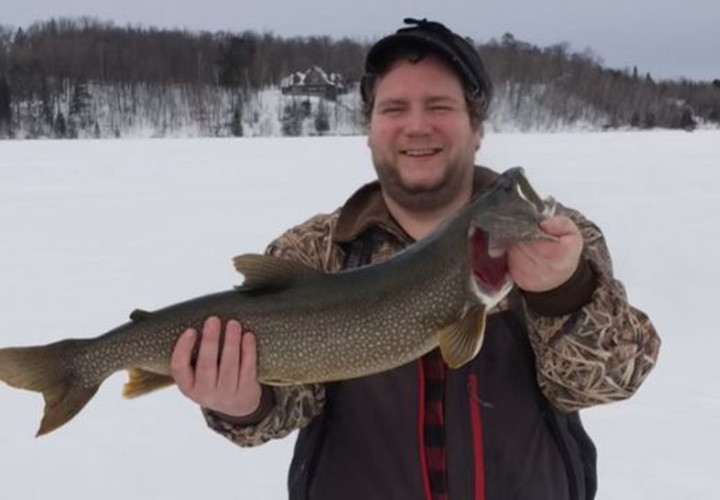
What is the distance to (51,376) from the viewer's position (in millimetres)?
2299

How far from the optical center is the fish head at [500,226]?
2035mm

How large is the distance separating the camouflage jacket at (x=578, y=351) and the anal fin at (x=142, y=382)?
0.18m

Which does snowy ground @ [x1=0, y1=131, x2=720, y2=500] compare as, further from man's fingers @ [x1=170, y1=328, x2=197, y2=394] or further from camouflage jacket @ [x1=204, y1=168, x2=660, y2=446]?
man's fingers @ [x1=170, y1=328, x2=197, y2=394]

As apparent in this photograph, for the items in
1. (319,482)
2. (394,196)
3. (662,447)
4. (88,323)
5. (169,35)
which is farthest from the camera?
(169,35)

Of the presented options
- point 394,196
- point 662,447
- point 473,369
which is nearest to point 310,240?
point 394,196

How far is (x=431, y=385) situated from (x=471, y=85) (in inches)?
39.3

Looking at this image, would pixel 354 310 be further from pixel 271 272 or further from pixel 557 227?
pixel 557 227

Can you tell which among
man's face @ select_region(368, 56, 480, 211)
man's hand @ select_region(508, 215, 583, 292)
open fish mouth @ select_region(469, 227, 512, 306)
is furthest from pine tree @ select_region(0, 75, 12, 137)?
man's hand @ select_region(508, 215, 583, 292)

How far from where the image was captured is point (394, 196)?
2.54 m

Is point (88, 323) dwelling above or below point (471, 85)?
below

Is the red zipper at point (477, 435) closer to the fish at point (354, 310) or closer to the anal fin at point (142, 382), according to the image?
the fish at point (354, 310)

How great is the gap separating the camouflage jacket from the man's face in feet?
1.37

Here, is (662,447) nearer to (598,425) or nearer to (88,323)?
(598,425)

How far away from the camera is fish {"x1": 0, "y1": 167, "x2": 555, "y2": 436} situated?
2117 mm
